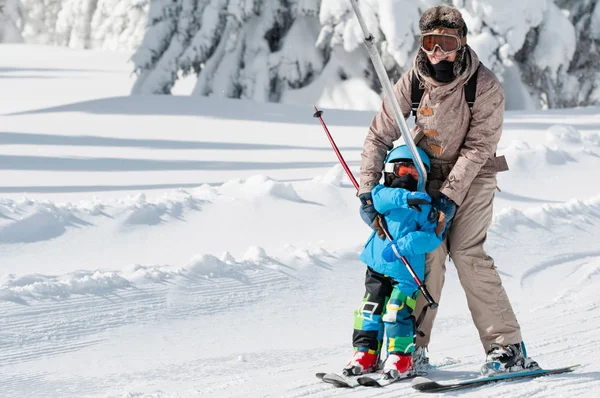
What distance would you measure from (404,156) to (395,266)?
0.52m

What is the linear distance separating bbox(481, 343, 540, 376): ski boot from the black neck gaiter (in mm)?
1288

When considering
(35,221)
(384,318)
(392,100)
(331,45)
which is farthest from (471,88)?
(331,45)

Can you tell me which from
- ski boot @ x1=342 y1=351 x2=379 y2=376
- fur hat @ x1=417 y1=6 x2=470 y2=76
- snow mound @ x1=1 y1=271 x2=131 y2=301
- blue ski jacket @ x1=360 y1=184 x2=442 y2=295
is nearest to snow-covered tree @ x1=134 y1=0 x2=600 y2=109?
snow mound @ x1=1 y1=271 x2=131 y2=301

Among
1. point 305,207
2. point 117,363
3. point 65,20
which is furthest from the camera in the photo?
point 65,20

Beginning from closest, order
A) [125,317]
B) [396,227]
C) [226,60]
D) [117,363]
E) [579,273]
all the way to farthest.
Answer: [396,227]
[117,363]
[125,317]
[579,273]
[226,60]

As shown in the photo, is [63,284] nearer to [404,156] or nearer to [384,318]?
[384,318]

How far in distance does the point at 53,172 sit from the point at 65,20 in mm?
35539

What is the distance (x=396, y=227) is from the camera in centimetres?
453

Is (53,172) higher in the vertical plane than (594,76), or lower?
lower

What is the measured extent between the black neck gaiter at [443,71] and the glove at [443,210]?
0.53 m

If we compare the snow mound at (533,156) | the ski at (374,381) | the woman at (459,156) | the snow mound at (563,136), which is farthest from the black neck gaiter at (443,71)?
the snow mound at (563,136)

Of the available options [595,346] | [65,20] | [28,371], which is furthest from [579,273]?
[65,20]

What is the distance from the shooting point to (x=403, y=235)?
4.51m

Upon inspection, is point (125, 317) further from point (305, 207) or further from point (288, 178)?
point (288, 178)
